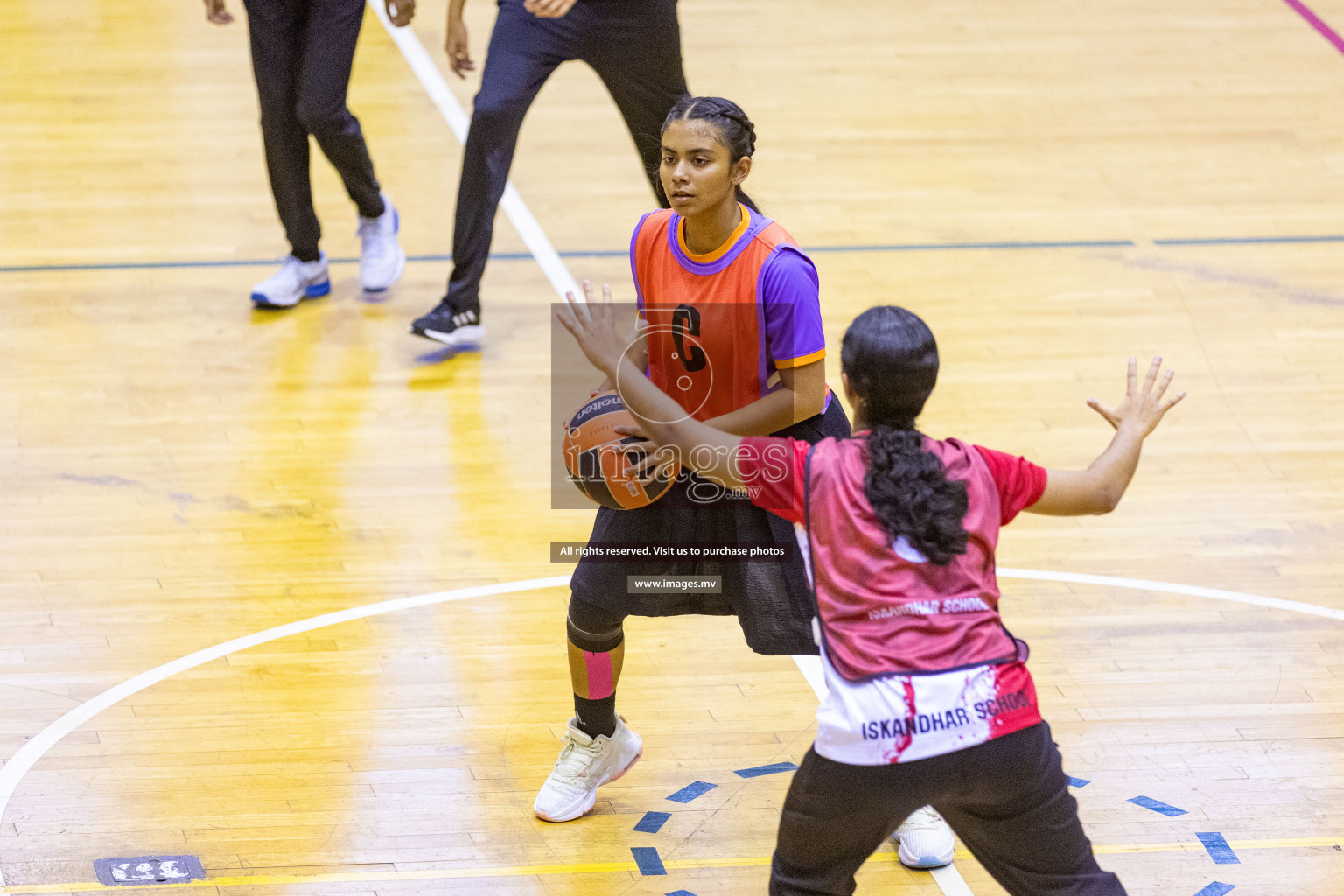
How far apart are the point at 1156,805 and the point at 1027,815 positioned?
1.10m

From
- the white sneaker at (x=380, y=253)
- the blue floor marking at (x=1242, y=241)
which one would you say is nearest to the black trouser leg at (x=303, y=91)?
the white sneaker at (x=380, y=253)

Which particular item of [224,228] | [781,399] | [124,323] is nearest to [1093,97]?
[224,228]

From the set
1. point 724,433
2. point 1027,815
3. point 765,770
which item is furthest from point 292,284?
point 1027,815

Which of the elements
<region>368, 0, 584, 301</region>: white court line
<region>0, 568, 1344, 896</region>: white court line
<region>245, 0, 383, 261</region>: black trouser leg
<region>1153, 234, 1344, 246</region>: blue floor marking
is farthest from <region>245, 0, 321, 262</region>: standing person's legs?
<region>1153, 234, 1344, 246</region>: blue floor marking

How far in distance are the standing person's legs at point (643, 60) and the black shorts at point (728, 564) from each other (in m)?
2.27

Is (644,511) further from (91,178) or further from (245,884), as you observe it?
(91,178)

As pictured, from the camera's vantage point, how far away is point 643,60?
5027mm

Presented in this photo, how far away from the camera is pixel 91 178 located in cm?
673

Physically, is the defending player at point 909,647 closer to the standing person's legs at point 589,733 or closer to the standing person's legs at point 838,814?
the standing person's legs at point 838,814

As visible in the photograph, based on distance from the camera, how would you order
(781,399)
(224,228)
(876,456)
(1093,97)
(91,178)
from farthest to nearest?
(1093,97) → (91,178) → (224,228) → (781,399) → (876,456)

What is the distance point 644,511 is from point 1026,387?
2.58 metres

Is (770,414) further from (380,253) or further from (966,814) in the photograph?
(380,253)

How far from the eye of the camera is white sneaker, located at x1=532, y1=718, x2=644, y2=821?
10.4 ft

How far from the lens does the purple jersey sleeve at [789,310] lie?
281cm
